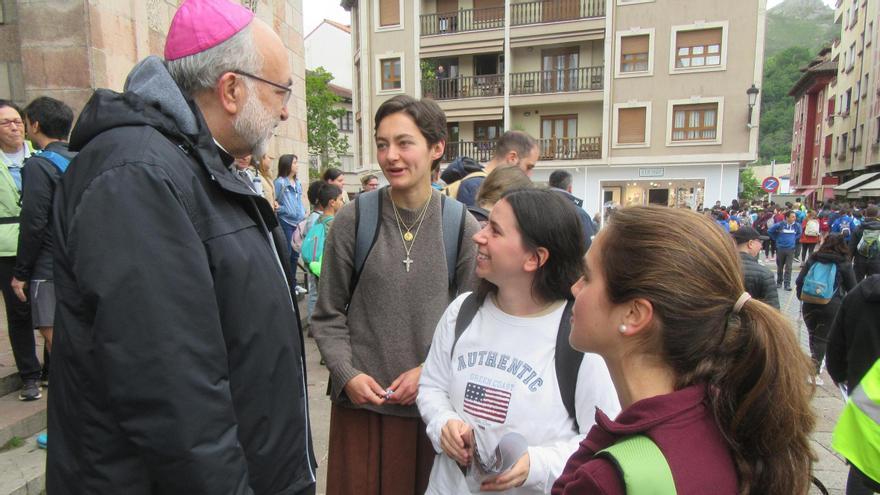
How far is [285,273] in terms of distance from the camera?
1.59m

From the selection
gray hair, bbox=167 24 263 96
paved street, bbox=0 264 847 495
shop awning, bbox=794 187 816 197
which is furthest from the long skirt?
shop awning, bbox=794 187 816 197

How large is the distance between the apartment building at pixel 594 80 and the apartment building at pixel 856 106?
907cm

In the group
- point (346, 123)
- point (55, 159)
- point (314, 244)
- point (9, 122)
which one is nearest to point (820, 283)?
point (314, 244)

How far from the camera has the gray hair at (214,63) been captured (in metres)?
1.39

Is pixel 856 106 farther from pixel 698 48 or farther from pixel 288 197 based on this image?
pixel 288 197

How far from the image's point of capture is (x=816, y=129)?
4550 centimetres

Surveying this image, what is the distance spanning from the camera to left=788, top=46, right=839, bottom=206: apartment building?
132ft

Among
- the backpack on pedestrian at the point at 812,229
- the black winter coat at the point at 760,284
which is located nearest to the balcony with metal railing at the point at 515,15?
the backpack on pedestrian at the point at 812,229

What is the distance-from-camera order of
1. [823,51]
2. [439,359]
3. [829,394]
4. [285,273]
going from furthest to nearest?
[823,51] → [829,394] → [439,359] → [285,273]

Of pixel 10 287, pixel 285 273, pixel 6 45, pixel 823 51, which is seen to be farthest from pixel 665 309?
pixel 823 51

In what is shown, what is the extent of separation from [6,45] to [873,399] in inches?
272

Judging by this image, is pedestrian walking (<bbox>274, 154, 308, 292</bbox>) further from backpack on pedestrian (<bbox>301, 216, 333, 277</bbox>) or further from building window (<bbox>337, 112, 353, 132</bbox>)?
building window (<bbox>337, 112, 353, 132</bbox>)

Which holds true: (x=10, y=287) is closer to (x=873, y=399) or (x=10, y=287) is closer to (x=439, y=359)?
(x=439, y=359)

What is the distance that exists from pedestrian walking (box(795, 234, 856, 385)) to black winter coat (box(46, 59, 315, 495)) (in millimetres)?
6716
